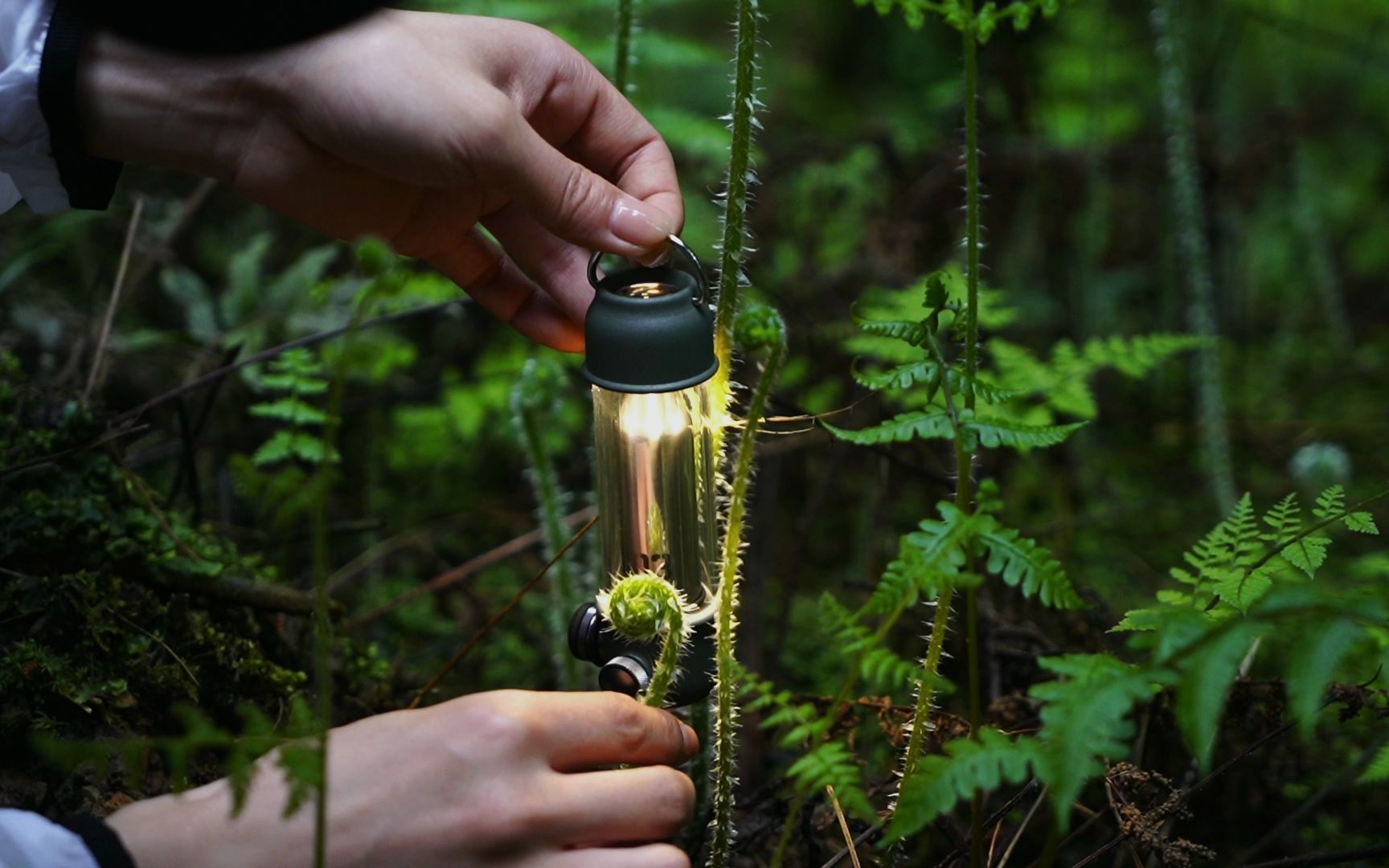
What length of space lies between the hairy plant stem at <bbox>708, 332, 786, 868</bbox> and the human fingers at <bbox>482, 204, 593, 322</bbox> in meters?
0.63

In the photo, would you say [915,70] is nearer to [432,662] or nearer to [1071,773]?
[432,662]

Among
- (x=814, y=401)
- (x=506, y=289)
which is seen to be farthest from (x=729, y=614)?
(x=814, y=401)

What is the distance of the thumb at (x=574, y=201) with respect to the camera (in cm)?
181

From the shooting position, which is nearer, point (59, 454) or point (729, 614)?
point (729, 614)

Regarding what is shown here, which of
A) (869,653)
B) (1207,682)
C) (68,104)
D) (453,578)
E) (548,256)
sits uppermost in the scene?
(68,104)

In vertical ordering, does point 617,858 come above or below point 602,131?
below

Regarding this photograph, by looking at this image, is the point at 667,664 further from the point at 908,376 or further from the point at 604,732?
the point at 908,376

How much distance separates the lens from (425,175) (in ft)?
6.24

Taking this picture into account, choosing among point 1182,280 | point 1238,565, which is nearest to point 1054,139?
point 1182,280

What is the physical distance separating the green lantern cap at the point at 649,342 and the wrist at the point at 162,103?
83 centimetres

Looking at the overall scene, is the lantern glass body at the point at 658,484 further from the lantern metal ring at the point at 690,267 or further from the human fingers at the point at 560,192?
the human fingers at the point at 560,192

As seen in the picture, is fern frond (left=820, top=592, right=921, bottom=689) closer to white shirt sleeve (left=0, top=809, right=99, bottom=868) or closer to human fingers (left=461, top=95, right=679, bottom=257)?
human fingers (left=461, top=95, right=679, bottom=257)

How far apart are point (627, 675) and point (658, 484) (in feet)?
0.99

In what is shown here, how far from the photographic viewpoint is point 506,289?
2.38m
